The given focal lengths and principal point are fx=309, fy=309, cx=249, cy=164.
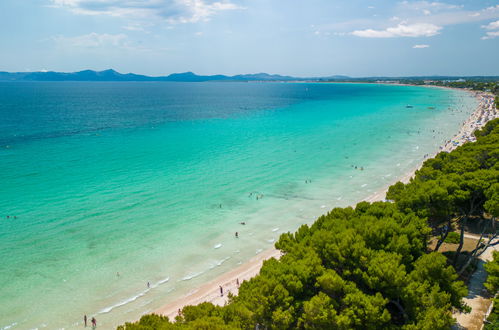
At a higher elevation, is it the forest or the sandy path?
the forest

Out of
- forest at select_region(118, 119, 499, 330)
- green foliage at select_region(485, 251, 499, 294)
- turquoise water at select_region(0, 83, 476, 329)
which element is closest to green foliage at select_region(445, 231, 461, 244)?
forest at select_region(118, 119, 499, 330)

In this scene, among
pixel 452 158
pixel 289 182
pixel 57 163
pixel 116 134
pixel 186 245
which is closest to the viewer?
pixel 186 245

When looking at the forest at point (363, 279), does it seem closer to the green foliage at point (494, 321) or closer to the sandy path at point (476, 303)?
the green foliage at point (494, 321)

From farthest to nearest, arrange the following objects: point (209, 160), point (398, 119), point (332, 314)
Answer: point (398, 119)
point (209, 160)
point (332, 314)

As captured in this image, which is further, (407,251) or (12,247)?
(12,247)

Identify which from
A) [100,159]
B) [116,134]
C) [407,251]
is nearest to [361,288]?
[407,251]

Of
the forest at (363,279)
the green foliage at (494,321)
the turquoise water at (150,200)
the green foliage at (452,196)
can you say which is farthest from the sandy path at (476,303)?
the turquoise water at (150,200)

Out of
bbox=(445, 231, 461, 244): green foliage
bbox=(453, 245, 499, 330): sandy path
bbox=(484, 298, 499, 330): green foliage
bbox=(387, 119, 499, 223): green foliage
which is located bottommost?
bbox=(453, 245, 499, 330): sandy path

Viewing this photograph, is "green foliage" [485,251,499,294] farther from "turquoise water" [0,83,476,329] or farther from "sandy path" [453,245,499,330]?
"turquoise water" [0,83,476,329]

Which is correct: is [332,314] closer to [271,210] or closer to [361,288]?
[361,288]
